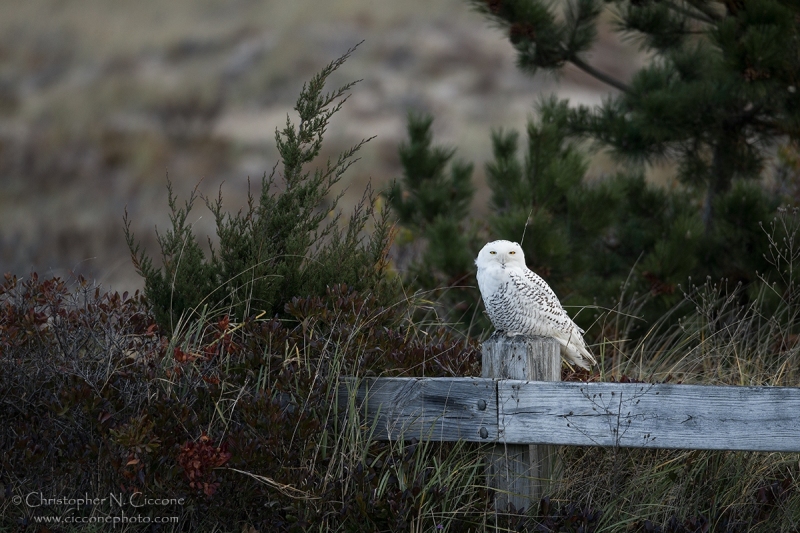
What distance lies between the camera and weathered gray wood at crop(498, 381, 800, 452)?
2654 millimetres

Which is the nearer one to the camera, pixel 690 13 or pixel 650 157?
pixel 690 13

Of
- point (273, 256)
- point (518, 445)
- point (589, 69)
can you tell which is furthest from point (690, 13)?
point (518, 445)

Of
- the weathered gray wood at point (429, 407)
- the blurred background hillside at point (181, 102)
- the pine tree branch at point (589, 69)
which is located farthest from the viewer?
the blurred background hillside at point (181, 102)

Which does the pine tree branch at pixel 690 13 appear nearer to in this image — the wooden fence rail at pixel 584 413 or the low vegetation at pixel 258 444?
the low vegetation at pixel 258 444

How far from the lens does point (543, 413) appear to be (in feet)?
9.30

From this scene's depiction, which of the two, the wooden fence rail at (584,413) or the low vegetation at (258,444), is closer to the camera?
the wooden fence rail at (584,413)

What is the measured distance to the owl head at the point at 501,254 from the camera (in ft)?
10.6

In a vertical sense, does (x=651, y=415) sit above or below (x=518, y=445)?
above

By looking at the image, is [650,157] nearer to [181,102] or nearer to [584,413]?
[584,413]

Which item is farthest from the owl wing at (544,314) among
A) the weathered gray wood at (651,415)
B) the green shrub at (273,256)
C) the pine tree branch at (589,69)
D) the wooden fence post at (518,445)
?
the pine tree branch at (589,69)

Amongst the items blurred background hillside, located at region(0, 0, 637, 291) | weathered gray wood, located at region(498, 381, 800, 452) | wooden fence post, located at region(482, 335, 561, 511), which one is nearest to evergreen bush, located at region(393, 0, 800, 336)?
wooden fence post, located at region(482, 335, 561, 511)

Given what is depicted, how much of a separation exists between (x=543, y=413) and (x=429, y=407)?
1.33 ft

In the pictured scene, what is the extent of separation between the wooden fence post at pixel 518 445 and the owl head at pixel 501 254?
15.3 inches

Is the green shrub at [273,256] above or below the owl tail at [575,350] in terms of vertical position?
above
